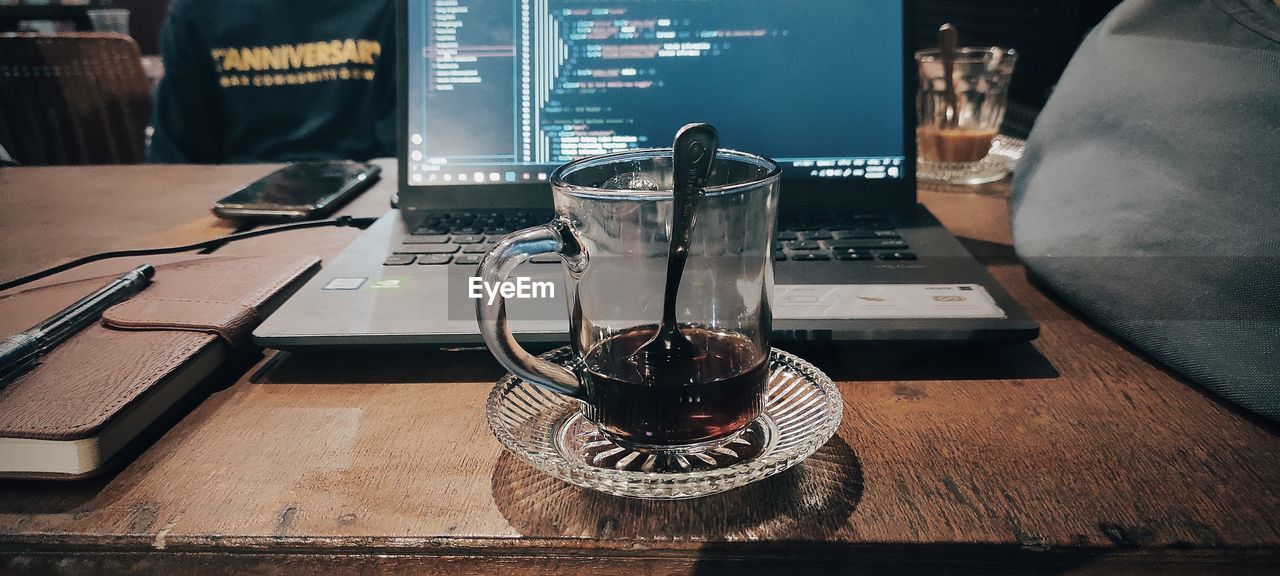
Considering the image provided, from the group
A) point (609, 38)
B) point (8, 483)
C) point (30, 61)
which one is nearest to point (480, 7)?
point (609, 38)

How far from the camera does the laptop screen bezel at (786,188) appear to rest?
71cm

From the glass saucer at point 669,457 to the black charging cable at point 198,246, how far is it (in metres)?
0.40

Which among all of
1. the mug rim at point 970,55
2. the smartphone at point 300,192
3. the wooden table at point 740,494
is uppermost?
the mug rim at point 970,55

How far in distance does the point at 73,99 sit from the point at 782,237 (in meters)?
1.73

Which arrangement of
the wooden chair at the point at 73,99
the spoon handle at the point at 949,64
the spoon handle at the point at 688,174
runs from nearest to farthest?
the spoon handle at the point at 688,174
the spoon handle at the point at 949,64
the wooden chair at the point at 73,99

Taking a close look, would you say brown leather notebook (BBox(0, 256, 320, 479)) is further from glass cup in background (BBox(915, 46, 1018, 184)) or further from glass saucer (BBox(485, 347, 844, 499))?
glass cup in background (BBox(915, 46, 1018, 184))

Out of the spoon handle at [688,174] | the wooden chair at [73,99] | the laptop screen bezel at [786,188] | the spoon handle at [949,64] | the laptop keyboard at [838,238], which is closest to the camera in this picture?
the spoon handle at [688,174]

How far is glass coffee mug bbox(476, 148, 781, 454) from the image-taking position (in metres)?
0.36

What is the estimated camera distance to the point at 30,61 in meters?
1.70

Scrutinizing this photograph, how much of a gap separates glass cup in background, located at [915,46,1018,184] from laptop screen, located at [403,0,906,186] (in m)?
0.19

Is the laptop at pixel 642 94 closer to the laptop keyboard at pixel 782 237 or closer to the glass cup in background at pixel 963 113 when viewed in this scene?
the laptop keyboard at pixel 782 237

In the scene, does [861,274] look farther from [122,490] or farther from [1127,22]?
[122,490]

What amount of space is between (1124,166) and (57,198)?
1.03 metres

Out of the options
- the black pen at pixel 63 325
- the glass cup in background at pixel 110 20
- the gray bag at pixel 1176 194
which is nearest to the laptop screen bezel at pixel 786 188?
the gray bag at pixel 1176 194
